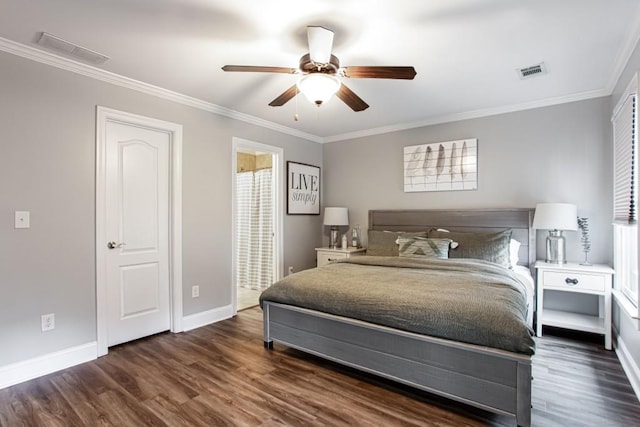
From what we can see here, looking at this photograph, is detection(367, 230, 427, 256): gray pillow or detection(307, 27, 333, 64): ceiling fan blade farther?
detection(367, 230, 427, 256): gray pillow

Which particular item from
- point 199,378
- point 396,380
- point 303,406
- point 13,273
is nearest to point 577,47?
point 396,380

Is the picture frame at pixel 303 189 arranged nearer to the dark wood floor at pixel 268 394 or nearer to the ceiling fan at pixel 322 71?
the dark wood floor at pixel 268 394

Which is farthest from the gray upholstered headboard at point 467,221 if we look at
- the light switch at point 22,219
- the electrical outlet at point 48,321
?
the light switch at point 22,219

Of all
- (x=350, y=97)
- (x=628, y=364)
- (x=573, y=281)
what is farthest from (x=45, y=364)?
(x=573, y=281)

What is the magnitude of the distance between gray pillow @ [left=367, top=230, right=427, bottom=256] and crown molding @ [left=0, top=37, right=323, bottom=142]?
6.73 feet

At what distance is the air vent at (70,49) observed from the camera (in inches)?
92.9

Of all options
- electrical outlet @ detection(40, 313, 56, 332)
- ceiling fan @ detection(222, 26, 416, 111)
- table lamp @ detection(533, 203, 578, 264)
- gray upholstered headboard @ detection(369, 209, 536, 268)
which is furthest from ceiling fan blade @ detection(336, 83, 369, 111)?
electrical outlet @ detection(40, 313, 56, 332)

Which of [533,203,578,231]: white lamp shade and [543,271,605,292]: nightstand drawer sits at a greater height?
[533,203,578,231]: white lamp shade

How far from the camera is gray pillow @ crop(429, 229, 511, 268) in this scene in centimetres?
341

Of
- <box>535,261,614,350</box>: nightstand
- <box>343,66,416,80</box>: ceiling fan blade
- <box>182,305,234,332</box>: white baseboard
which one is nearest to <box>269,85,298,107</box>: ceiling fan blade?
<box>343,66,416,80</box>: ceiling fan blade

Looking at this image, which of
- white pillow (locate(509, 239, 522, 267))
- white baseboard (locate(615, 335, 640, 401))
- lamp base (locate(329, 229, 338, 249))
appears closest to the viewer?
white baseboard (locate(615, 335, 640, 401))

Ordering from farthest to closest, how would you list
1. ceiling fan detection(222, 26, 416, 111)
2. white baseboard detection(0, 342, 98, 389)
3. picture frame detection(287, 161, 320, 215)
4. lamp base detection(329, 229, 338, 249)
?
lamp base detection(329, 229, 338, 249)
picture frame detection(287, 161, 320, 215)
white baseboard detection(0, 342, 98, 389)
ceiling fan detection(222, 26, 416, 111)

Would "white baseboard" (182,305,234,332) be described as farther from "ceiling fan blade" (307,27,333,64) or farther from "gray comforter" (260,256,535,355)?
"ceiling fan blade" (307,27,333,64)

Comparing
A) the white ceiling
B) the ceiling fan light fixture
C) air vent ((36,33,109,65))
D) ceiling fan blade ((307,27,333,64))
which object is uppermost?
the white ceiling
